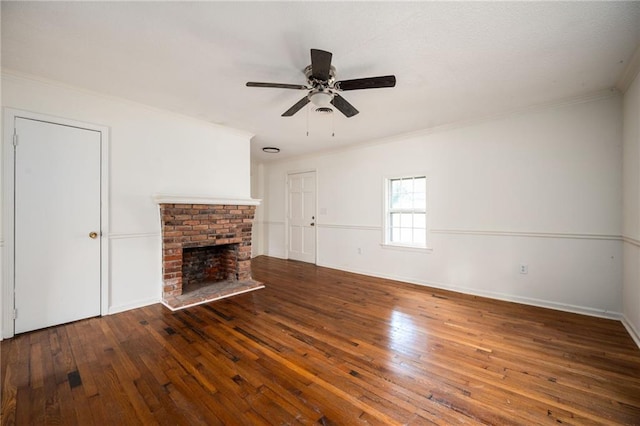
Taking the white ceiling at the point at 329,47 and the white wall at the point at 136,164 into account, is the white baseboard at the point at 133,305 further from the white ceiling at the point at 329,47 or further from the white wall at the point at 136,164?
the white ceiling at the point at 329,47

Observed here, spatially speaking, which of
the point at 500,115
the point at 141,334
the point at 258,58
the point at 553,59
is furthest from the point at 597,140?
the point at 141,334

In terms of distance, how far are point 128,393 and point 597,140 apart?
16.4 feet

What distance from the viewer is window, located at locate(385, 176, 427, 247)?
426 centimetres

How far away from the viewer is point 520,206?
132 inches

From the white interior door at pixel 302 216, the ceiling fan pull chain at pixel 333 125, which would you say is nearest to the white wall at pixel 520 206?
the ceiling fan pull chain at pixel 333 125

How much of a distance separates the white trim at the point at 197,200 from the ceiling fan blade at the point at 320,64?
228cm

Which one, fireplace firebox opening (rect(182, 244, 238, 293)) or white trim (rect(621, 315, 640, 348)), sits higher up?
fireplace firebox opening (rect(182, 244, 238, 293))

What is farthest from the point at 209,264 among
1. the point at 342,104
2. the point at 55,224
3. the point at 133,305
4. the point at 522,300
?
the point at 522,300

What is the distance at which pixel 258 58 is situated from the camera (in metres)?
2.21

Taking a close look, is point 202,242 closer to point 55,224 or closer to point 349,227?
point 55,224

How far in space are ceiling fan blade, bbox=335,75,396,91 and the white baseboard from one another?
3.39 m

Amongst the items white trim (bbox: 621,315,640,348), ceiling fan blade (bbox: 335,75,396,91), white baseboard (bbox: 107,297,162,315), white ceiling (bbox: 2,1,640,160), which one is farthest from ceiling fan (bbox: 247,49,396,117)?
white trim (bbox: 621,315,640,348)

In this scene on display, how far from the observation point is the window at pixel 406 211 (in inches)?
168

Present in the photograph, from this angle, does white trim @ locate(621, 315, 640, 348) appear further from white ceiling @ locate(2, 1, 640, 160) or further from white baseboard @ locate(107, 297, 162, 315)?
white baseboard @ locate(107, 297, 162, 315)
